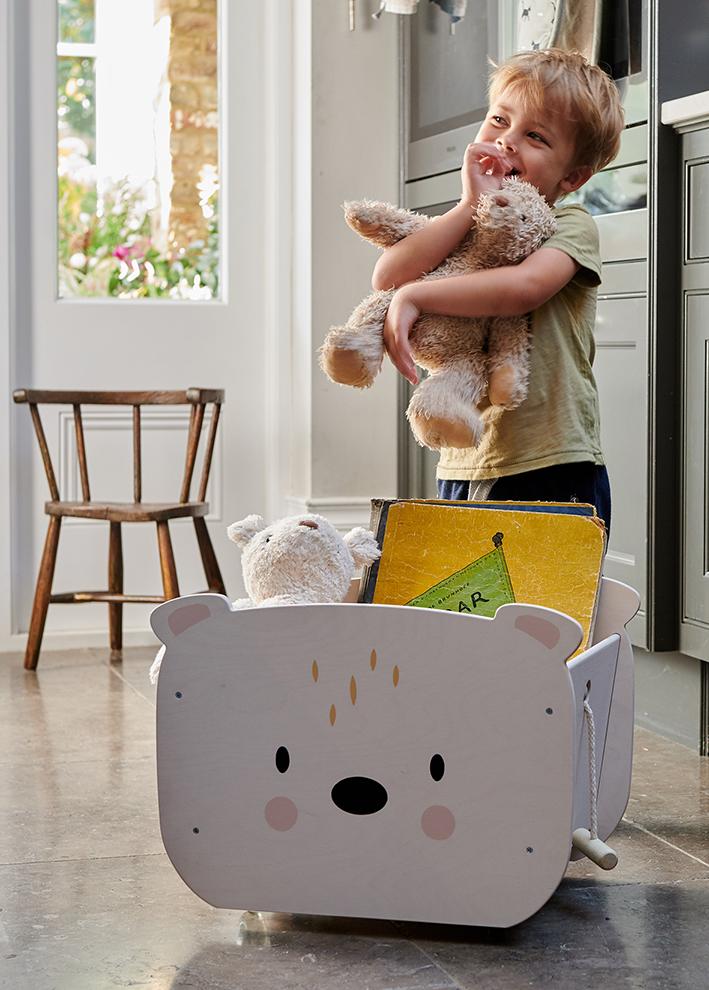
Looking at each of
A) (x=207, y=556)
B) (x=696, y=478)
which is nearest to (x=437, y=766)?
(x=696, y=478)

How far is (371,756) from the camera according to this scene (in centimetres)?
133

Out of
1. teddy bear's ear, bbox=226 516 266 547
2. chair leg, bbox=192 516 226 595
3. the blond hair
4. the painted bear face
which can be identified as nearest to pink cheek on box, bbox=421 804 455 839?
the painted bear face

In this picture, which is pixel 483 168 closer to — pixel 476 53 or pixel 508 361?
pixel 508 361

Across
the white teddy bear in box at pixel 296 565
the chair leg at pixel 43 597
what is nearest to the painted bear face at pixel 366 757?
the white teddy bear in box at pixel 296 565

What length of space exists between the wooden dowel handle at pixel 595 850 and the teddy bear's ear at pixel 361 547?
371 millimetres

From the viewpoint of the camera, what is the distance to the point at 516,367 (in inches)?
60.0

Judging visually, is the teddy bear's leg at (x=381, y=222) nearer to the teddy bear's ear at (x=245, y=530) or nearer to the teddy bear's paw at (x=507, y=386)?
the teddy bear's paw at (x=507, y=386)

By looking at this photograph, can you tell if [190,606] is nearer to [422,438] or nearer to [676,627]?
[422,438]

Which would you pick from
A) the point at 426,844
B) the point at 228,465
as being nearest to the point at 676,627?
the point at 426,844

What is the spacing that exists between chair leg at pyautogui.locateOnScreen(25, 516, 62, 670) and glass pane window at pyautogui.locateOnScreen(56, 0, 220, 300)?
632 millimetres

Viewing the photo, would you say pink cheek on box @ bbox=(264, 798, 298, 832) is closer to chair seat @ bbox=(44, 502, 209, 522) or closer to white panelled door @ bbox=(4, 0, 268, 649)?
chair seat @ bbox=(44, 502, 209, 522)

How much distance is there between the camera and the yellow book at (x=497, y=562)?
→ 150 centimetres

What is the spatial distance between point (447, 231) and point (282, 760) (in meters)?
0.61

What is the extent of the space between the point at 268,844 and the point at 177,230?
7.17 feet
